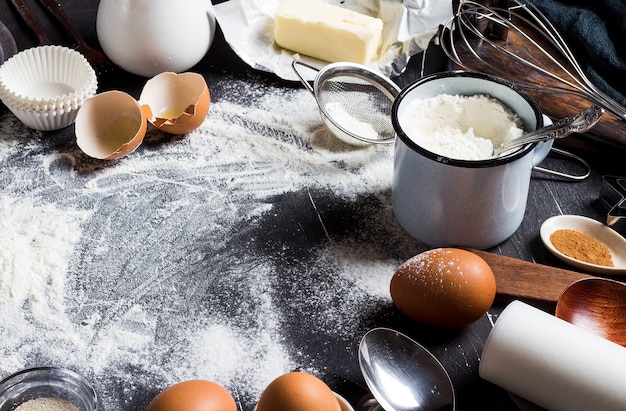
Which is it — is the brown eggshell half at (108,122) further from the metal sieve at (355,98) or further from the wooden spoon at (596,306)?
the wooden spoon at (596,306)

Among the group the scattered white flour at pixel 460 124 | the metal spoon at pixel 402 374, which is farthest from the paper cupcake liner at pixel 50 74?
the metal spoon at pixel 402 374

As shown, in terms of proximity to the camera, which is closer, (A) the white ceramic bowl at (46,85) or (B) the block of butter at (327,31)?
(A) the white ceramic bowl at (46,85)

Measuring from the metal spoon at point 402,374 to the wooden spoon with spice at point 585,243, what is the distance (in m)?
0.26

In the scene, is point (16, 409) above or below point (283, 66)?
below

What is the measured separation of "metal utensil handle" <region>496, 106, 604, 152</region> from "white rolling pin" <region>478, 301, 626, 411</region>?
0.21 m

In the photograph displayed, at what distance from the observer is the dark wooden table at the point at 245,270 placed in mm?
871

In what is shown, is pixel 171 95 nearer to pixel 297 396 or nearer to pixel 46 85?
pixel 46 85

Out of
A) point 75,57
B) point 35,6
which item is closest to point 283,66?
point 75,57

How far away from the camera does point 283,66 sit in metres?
1.29

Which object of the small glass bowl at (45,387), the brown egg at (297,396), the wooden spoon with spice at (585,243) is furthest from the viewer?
the wooden spoon with spice at (585,243)

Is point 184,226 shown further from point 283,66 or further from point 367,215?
point 283,66

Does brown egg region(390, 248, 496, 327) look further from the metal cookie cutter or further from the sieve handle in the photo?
the sieve handle

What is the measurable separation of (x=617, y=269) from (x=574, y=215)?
11cm

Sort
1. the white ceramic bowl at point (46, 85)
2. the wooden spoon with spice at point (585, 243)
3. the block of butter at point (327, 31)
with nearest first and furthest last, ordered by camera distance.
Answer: the wooden spoon with spice at point (585, 243)
the white ceramic bowl at point (46, 85)
the block of butter at point (327, 31)
